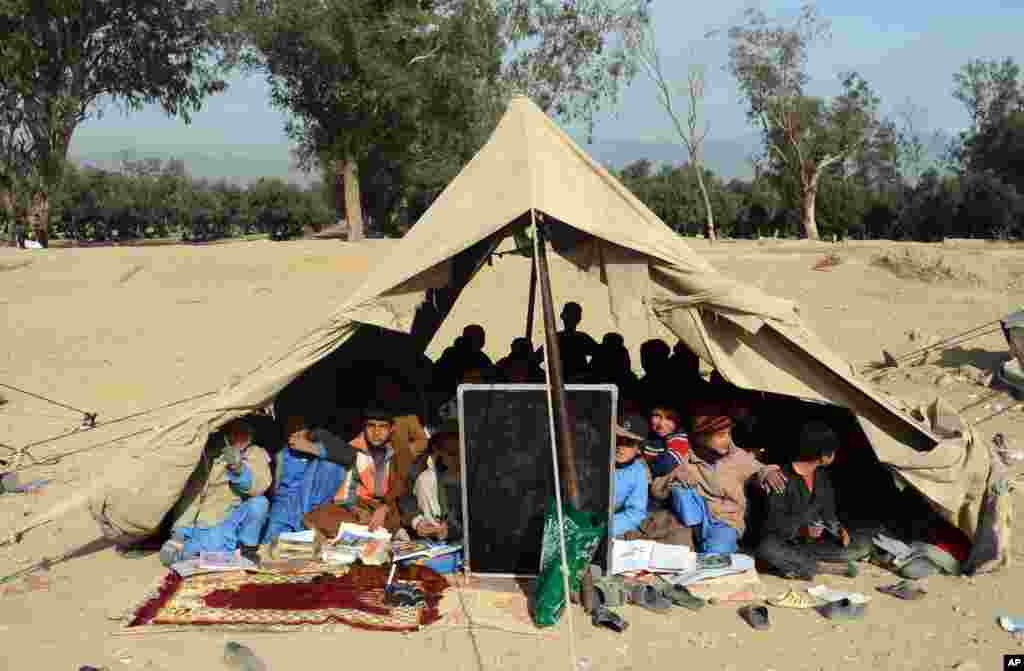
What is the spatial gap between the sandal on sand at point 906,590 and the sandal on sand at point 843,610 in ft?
0.81

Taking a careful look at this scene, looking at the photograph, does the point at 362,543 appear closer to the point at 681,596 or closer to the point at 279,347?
the point at 279,347

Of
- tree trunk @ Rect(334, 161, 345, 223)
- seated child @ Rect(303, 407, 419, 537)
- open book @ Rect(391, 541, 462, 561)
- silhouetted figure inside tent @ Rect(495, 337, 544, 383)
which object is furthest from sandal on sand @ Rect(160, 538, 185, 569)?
tree trunk @ Rect(334, 161, 345, 223)

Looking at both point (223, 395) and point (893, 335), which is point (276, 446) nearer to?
point (223, 395)

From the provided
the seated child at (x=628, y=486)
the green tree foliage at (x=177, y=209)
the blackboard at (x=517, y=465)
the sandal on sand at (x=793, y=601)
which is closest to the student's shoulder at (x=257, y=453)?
the blackboard at (x=517, y=465)

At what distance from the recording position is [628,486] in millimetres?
5184

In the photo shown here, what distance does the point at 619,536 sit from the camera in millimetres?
5168

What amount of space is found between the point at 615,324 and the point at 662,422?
2.55 feet

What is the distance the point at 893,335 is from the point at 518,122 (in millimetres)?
8167

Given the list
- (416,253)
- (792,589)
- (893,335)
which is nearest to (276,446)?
(416,253)

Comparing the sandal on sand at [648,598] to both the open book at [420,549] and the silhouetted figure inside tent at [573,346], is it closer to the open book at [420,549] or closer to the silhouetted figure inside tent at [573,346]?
the open book at [420,549]

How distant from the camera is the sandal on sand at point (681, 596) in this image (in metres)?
4.67

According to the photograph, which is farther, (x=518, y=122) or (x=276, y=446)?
(x=276, y=446)

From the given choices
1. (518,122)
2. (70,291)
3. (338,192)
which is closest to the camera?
(518,122)

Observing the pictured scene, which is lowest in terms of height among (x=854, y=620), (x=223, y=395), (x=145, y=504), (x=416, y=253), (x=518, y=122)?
(x=854, y=620)
